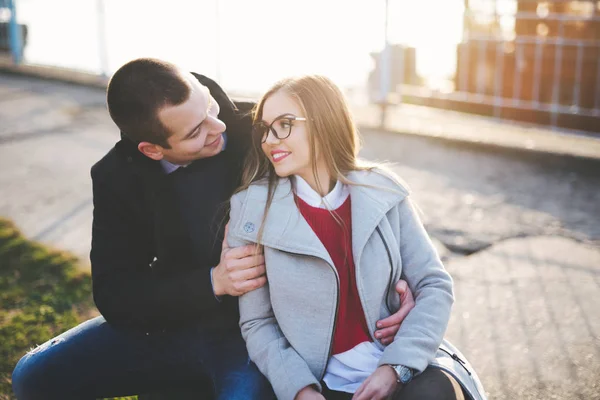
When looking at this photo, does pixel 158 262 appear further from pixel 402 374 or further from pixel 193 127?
pixel 402 374

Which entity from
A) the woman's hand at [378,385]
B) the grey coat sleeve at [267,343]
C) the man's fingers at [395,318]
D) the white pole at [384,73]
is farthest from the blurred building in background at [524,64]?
the woman's hand at [378,385]

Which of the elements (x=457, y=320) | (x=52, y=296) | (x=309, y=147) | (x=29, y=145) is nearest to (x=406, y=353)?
(x=309, y=147)

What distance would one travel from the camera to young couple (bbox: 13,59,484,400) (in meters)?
2.13

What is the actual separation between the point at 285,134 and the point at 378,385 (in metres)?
0.89

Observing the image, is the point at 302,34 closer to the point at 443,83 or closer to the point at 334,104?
the point at 443,83

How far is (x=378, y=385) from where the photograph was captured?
1965 millimetres

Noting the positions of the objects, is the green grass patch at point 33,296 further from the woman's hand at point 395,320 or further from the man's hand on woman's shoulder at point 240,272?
the woman's hand at point 395,320

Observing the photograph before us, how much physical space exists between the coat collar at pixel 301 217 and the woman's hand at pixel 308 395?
1.34ft

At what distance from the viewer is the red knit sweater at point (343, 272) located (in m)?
2.16

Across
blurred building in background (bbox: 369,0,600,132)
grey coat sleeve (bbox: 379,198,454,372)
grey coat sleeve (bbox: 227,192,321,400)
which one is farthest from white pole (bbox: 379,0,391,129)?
grey coat sleeve (bbox: 227,192,321,400)

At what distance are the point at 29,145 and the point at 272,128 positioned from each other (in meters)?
4.80

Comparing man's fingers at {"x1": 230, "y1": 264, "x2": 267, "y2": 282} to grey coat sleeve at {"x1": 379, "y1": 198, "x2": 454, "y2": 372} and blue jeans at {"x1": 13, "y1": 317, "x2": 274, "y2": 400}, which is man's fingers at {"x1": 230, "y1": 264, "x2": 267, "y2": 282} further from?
grey coat sleeve at {"x1": 379, "y1": 198, "x2": 454, "y2": 372}

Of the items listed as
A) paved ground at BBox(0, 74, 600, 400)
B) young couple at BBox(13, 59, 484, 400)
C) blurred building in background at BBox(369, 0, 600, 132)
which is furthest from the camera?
blurred building in background at BBox(369, 0, 600, 132)

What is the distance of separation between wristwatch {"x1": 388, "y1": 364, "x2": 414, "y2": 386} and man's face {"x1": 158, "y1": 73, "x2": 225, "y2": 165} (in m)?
1.05
